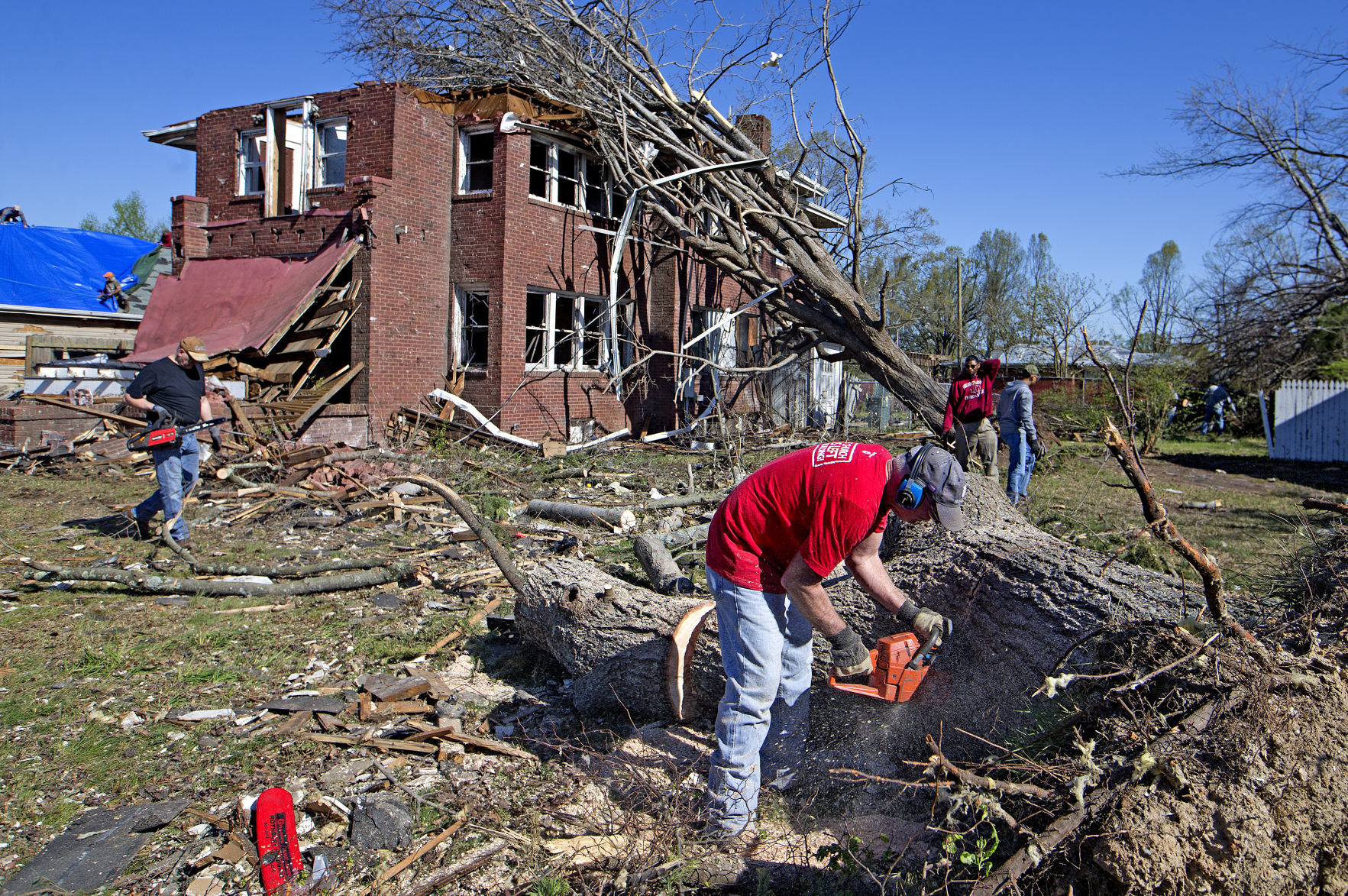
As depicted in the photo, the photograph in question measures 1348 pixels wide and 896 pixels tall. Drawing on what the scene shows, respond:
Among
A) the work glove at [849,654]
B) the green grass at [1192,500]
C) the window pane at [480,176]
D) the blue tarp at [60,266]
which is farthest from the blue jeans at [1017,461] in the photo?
the blue tarp at [60,266]

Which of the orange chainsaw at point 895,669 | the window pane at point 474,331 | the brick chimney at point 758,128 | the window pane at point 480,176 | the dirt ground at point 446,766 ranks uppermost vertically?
the brick chimney at point 758,128

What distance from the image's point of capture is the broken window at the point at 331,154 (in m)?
13.8

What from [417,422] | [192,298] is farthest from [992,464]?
[192,298]

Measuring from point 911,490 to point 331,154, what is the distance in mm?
13825

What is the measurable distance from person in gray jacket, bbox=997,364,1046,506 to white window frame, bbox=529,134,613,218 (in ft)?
29.3

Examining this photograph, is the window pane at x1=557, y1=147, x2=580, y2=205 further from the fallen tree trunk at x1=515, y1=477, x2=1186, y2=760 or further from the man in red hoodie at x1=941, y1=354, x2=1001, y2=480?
the fallen tree trunk at x1=515, y1=477, x2=1186, y2=760

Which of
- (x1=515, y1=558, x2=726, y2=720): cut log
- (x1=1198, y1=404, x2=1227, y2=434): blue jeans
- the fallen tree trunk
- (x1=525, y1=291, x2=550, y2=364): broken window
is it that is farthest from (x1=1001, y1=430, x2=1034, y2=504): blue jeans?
→ (x1=1198, y1=404, x2=1227, y2=434): blue jeans

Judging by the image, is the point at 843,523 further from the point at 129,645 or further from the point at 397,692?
the point at 129,645

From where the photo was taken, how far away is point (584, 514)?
872 centimetres

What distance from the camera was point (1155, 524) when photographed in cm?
247

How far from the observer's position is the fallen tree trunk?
10.9ft

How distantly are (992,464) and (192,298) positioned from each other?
13183 millimetres

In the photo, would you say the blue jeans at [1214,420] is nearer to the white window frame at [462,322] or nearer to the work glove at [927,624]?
the white window frame at [462,322]

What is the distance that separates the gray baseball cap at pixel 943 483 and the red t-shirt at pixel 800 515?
0.16m
